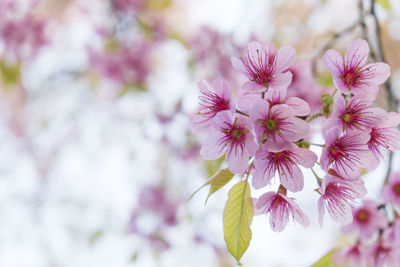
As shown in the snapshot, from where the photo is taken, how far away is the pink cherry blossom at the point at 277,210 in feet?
1.84

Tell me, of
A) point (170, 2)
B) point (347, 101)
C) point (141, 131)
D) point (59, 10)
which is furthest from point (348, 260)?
point (59, 10)

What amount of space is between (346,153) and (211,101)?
211 mm

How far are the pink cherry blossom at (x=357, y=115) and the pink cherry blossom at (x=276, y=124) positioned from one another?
60 millimetres

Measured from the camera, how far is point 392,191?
0.71 m

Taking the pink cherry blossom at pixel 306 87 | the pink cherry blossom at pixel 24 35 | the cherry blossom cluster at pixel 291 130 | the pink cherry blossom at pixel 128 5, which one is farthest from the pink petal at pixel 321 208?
the pink cherry blossom at pixel 24 35

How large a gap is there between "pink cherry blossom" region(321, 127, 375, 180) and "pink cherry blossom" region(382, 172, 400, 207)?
0.69ft

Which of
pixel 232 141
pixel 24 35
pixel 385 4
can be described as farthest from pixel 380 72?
pixel 24 35

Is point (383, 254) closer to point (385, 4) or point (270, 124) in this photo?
point (270, 124)

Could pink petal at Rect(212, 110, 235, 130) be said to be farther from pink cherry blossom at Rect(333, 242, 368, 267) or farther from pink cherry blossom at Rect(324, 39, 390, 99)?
pink cherry blossom at Rect(333, 242, 368, 267)

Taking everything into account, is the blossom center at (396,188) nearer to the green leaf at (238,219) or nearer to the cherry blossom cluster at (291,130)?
the cherry blossom cluster at (291,130)

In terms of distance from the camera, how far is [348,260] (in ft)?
2.46

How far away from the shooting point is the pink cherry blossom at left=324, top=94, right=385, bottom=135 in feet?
1.76

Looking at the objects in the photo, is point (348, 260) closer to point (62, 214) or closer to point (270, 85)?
point (270, 85)

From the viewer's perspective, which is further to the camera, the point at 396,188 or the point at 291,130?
the point at 396,188
